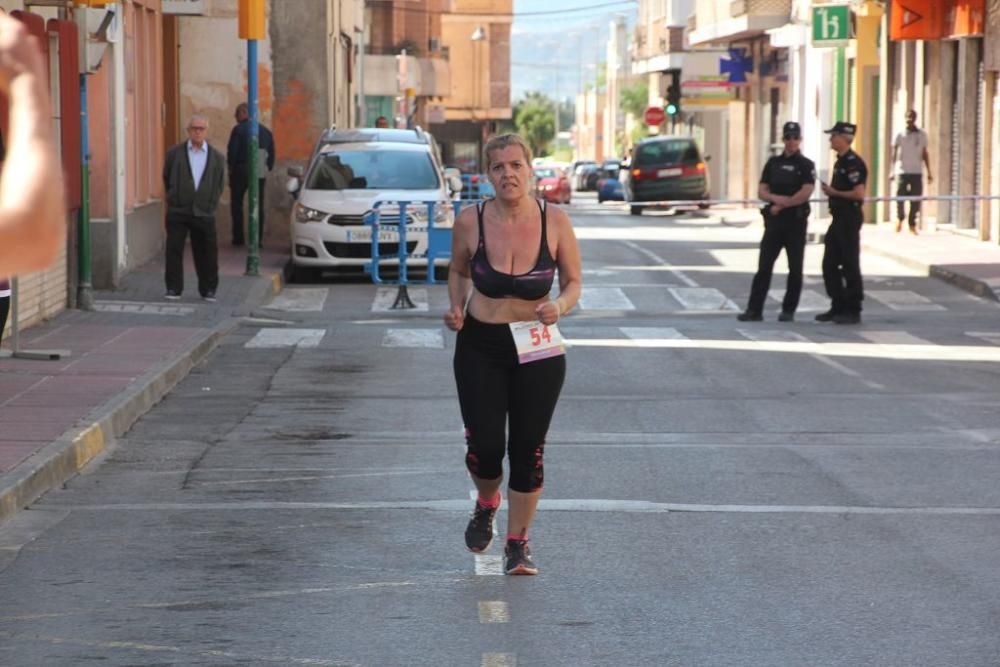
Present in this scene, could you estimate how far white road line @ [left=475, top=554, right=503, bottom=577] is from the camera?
24.6 ft

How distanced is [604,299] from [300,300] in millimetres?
3286

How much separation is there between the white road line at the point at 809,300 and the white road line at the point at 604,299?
1.64 meters

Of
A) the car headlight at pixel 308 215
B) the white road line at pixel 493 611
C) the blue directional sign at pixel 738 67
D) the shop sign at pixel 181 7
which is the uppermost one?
the blue directional sign at pixel 738 67

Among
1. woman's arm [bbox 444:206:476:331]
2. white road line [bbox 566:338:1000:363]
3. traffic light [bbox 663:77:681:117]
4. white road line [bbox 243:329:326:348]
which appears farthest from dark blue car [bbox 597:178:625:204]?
woman's arm [bbox 444:206:476:331]

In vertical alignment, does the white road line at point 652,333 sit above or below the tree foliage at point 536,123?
below

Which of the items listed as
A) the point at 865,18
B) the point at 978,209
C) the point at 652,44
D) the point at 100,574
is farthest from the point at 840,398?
the point at 652,44

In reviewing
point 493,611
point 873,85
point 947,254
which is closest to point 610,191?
point 873,85

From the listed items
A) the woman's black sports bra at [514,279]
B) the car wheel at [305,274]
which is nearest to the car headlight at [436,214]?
the car wheel at [305,274]

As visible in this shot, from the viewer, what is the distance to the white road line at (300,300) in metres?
20.3

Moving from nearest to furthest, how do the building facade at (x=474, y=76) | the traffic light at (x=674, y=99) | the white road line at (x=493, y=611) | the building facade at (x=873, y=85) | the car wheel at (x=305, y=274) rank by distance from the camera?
the white road line at (x=493, y=611)
the car wheel at (x=305, y=274)
the building facade at (x=873, y=85)
the traffic light at (x=674, y=99)
the building facade at (x=474, y=76)

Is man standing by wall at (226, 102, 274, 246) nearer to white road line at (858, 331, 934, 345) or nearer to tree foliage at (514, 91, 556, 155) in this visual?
white road line at (858, 331, 934, 345)

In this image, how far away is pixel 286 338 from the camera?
17.1m

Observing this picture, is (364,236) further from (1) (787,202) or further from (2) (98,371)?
(2) (98,371)

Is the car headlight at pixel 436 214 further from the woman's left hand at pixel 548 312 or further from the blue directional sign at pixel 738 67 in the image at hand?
the blue directional sign at pixel 738 67
